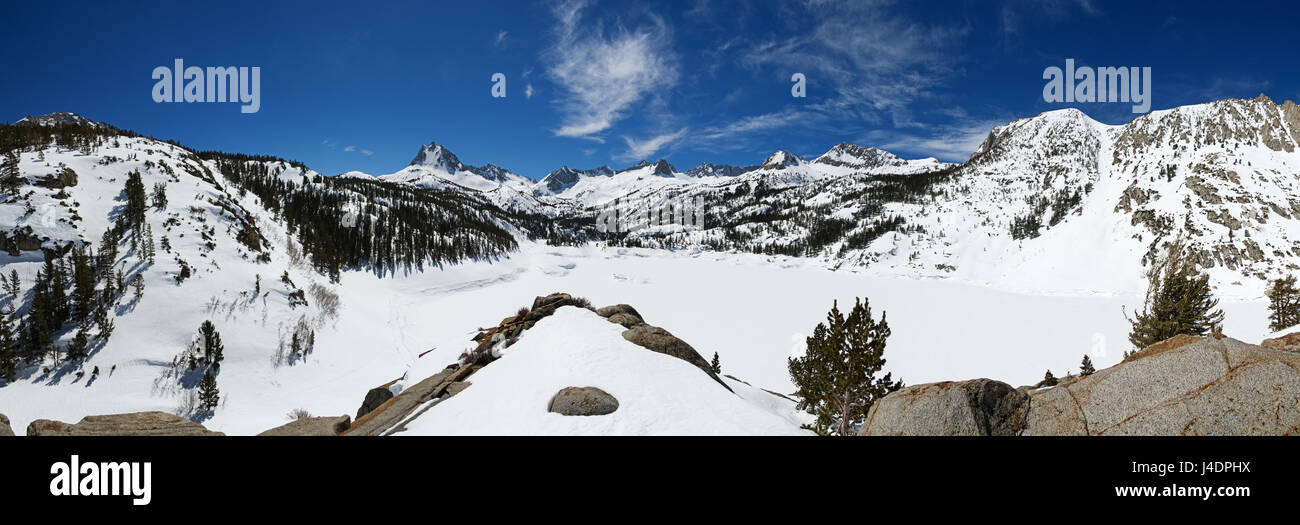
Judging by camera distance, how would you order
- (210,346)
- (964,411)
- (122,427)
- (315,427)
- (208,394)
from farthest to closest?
(210,346) < (208,394) < (315,427) < (122,427) < (964,411)

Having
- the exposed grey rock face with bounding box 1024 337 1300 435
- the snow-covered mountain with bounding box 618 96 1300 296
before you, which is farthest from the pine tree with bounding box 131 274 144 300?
the snow-covered mountain with bounding box 618 96 1300 296

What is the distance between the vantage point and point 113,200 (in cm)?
→ 3506

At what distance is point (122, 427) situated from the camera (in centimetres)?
966

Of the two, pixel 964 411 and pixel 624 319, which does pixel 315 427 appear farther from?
pixel 964 411

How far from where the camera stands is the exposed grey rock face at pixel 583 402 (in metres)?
9.10

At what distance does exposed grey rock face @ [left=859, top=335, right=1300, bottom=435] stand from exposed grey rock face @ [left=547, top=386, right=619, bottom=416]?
5989 mm

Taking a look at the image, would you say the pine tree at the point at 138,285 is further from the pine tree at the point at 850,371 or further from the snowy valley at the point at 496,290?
the pine tree at the point at 850,371

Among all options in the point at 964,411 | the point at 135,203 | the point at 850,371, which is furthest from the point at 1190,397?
the point at 135,203

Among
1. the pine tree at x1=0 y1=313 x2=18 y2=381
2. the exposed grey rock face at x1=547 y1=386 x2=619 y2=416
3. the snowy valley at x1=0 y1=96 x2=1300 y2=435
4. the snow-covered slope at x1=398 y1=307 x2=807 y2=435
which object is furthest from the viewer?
the pine tree at x1=0 y1=313 x2=18 y2=381

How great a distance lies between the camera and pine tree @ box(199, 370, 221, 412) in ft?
73.7

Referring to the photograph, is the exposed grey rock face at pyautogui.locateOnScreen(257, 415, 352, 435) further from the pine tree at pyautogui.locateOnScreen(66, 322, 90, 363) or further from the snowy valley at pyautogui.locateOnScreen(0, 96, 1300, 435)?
the pine tree at pyautogui.locateOnScreen(66, 322, 90, 363)

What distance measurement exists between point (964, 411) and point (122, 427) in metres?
19.0

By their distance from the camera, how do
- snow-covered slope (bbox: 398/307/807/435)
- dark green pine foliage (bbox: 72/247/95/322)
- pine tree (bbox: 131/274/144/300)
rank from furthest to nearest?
pine tree (bbox: 131/274/144/300) → dark green pine foliage (bbox: 72/247/95/322) → snow-covered slope (bbox: 398/307/807/435)
